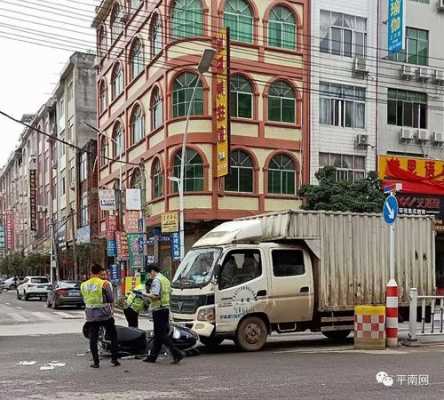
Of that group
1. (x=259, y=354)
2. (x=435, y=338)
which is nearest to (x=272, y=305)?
(x=259, y=354)

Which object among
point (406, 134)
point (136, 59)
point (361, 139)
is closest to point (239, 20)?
point (361, 139)

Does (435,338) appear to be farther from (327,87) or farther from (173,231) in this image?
(327,87)

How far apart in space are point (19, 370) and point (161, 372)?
7.43 ft

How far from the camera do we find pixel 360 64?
33750 millimetres

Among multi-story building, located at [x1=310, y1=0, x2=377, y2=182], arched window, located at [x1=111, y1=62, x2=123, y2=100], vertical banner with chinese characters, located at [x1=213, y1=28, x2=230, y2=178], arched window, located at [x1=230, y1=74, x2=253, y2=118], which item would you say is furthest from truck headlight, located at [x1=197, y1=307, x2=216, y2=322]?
arched window, located at [x1=111, y1=62, x2=123, y2=100]

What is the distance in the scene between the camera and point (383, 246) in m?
14.6

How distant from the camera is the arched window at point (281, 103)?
32.4m

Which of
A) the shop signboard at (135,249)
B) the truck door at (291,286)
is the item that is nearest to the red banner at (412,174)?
the shop signboard at (135,249)

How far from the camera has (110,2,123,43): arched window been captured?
4153 cm

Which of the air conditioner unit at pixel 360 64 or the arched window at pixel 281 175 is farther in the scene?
the air conditioner unit at pixel 360 64

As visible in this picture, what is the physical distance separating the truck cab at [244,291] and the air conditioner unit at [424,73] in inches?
941

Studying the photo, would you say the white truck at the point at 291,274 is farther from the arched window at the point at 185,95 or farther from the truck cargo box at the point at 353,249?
the arched window at the point at 185,95

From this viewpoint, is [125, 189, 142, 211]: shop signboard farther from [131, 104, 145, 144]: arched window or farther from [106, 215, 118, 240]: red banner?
[106, 215, 118, 240]: red banner

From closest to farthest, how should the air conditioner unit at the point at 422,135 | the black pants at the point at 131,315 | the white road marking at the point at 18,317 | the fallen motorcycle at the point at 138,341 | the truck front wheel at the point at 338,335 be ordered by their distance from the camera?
→ 1. the fallen motorcycle at the point at 138,341
2. the black pants at the point at 131,315
3. the truck front wheel at the point at 338,335
4. the white road marking at the point at 18,317
5. the air conditioner unit at the point at 422,135
